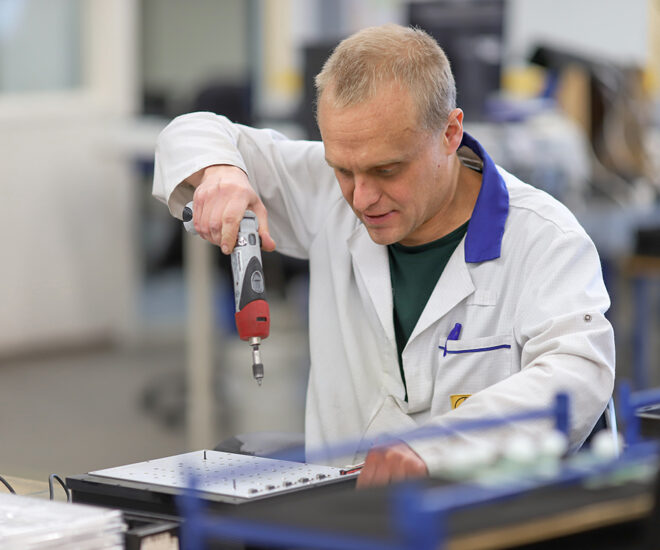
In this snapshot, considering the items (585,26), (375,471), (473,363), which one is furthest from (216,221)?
(585,26)

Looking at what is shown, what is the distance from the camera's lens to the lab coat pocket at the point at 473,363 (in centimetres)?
160

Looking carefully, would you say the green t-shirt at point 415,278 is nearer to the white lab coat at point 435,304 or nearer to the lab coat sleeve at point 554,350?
the white lab coat at point 435,304

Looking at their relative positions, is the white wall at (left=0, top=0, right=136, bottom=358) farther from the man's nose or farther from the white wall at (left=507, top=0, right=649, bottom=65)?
the man's nose

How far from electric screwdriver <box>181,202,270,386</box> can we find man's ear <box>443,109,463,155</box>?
302 mm

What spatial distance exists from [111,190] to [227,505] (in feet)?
16.1

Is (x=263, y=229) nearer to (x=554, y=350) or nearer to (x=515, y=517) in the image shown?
(x=554, y=350)

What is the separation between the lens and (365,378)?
5.75 ft

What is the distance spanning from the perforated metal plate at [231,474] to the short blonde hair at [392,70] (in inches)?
19.5

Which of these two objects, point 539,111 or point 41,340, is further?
point 41,340

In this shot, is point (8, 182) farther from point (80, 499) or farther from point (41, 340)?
point (80, 499)

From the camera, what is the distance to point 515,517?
2.58 feet

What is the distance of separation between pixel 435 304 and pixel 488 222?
0.47 feet

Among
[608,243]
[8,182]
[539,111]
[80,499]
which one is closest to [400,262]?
[80,499]

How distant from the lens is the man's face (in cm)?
149
